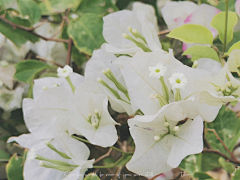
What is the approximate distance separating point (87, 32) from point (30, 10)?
0.11 m

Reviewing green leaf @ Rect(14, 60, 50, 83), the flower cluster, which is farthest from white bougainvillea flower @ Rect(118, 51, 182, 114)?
green leaf @ Rect(14, 60, 50, 83)

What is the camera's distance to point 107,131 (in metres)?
0.30

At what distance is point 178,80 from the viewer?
25 cm

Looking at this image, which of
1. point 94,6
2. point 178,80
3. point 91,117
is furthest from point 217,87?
point 94,6

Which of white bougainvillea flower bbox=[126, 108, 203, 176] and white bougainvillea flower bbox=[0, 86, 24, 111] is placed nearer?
white bougainvillea flower bbox=[126, 108, 203, 176]

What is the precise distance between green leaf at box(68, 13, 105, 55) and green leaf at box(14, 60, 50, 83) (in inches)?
3.4

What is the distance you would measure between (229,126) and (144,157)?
20cm

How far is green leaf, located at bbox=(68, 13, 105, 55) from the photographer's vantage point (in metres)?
0.39

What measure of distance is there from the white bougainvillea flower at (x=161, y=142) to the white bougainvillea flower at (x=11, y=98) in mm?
278

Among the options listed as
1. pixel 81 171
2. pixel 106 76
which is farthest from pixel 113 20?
pixel 81 171

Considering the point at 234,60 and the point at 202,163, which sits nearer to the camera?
the point at 234,60

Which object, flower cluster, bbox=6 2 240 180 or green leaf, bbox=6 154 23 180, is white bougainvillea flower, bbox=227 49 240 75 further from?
green leaf, bbox=6 154 23 180

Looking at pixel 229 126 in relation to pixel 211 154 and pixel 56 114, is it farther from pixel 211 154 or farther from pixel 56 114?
pixel 56 114

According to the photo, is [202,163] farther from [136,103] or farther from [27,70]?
[27,70]
